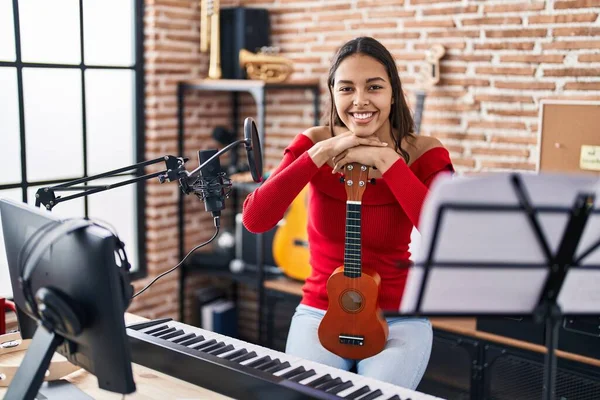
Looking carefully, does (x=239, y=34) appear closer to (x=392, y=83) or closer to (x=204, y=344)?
(x=392, y=83)

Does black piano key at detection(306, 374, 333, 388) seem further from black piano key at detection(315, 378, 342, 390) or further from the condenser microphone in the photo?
the condenser microphone

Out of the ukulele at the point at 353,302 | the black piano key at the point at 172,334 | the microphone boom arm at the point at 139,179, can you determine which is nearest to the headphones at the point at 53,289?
the microphone boom arm at the point at 139,179

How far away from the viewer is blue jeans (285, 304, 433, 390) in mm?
1893

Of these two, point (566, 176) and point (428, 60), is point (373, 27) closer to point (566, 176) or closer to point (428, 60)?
point (428, 60)

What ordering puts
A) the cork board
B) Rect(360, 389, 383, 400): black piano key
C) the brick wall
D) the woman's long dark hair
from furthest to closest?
the brick wall → the cork board → the woman's long dark hair → Rect(360, 389, 383, 400): black piano key

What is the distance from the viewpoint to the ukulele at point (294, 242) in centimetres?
343

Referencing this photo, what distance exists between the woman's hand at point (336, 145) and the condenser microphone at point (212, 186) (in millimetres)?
410

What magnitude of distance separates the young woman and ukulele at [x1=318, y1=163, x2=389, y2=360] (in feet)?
0.11

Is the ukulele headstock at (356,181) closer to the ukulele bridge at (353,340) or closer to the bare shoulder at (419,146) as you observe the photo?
the bare shoulder at (419,146)

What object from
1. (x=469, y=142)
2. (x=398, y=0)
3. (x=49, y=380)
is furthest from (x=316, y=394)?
(x=398, y=0)

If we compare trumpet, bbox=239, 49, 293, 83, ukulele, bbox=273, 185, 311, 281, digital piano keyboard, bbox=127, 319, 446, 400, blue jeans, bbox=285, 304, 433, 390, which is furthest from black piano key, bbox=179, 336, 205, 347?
trumpet, bbox=239, 49, 293, 83

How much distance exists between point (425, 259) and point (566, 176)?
290 mm

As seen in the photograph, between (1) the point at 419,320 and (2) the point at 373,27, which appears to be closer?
(1) the point at 419,320

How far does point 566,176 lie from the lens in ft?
4.09
